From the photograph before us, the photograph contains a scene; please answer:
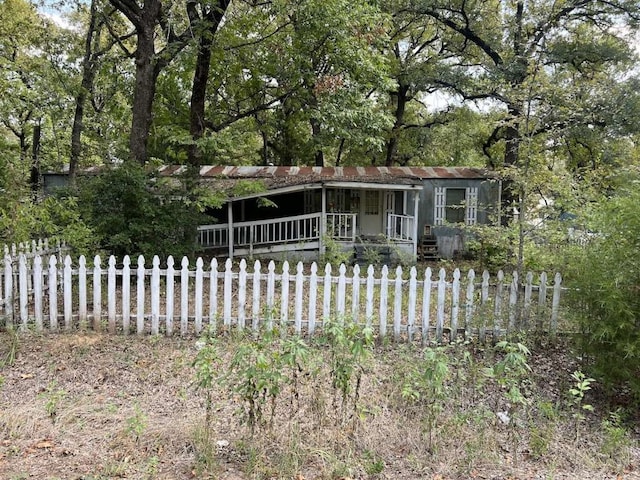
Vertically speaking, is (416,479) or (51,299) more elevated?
(51,299)

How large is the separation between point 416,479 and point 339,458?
1.89ft

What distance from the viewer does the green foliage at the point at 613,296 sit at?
4320 millimetres

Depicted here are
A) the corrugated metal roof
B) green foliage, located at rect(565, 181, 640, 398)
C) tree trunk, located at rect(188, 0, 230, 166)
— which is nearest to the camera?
green foliage, located at rect(565, 181, 640, 398)

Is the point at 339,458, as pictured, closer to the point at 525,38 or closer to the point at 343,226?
the point at 343,226

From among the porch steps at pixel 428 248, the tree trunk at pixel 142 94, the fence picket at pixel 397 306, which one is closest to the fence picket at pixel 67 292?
the fence picket at pixel 397 306

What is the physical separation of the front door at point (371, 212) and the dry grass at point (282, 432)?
11174mm

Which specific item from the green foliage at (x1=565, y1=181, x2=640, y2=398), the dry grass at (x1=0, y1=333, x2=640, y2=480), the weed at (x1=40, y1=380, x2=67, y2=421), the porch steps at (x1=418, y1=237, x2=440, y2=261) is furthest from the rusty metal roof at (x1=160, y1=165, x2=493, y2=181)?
the weed at (x1=40, y1=380, x2=67, y2=421)

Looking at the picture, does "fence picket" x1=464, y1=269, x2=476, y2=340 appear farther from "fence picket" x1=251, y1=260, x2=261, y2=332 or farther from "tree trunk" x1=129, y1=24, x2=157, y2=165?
"tree trunk" x1=129, y1=24, x2=157, y2=165

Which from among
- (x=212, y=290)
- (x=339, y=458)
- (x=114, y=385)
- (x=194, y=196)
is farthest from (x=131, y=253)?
(x=339, y=458)

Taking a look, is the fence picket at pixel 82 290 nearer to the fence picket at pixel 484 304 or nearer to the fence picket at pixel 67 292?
the fence picket at pixel 67 292

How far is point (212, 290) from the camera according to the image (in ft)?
20.7

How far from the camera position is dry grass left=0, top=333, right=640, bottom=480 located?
3268 millimetres

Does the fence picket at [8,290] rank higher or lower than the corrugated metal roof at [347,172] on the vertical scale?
lower

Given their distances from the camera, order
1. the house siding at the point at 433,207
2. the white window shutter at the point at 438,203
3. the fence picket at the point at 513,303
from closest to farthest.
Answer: the fence picket at the point at 513,303
the house siding at the point at 433,207
the white window shutter at the point at 438,203
